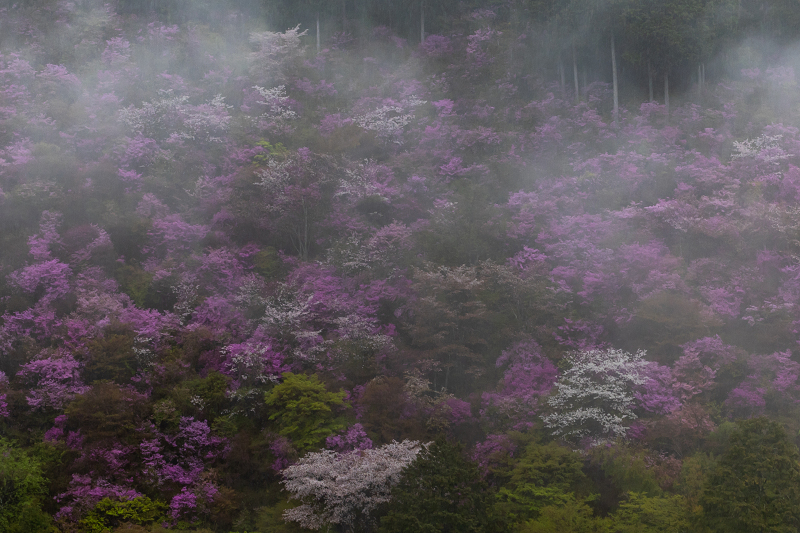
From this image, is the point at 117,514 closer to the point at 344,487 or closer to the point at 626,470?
the point at 344,487

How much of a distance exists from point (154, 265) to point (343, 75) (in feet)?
44.2

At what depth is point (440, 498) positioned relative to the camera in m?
13.3

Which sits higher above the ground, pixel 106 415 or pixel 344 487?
pixel 106 415

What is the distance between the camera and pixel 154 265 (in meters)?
22.2

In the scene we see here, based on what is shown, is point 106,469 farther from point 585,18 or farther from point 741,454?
point 585,18

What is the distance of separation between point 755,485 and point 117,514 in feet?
43.9

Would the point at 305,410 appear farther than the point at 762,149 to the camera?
No

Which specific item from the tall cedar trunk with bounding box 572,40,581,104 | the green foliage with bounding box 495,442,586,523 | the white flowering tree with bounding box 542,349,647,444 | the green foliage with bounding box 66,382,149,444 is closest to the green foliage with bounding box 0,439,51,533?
the green foliage with bounding box 66,382,149,444

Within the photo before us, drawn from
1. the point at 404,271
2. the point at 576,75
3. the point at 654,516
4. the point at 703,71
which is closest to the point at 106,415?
the point at 404,271

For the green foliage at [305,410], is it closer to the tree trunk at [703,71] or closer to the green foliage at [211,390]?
the green foliage at [211,390]

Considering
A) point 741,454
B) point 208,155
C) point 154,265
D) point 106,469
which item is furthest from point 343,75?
point 741,454

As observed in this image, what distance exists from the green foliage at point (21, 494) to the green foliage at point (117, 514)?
948 millimetres

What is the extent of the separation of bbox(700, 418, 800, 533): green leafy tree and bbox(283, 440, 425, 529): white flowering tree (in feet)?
18.9

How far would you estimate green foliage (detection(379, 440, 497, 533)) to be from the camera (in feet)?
43.4
